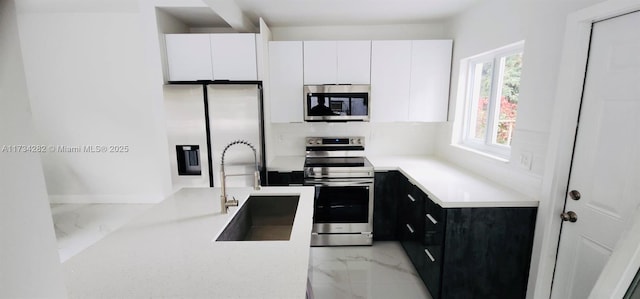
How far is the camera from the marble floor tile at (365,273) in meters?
2.20

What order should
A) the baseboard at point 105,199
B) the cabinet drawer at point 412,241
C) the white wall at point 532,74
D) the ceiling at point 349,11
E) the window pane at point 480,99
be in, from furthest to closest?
the baseboard at point 105,199 < the window pane at point 480,99 < the ceiling at point 349,11 < the cabinet drawer at point 412,241 < the white wall at point 532,74

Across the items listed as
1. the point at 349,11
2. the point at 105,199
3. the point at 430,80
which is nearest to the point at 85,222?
the point at 105,199

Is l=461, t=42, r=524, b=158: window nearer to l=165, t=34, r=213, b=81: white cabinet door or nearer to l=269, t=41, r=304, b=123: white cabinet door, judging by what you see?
l=269, t=41, r=304, b=123: white cabinet door

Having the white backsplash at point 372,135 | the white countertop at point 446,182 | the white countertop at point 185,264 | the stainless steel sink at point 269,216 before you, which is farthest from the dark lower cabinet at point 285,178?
the white countertop at point 185,264

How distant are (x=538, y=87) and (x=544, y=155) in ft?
1.49

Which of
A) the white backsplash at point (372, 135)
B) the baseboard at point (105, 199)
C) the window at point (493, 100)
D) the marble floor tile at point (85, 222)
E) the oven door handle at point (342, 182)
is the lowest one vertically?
the marble floor tile at point (85, 222)

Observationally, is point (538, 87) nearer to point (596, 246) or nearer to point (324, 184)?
point (596, 246)

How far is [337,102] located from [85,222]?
3.47 m

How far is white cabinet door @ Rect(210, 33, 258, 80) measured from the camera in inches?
106

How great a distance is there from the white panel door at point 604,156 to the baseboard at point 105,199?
4.42 m

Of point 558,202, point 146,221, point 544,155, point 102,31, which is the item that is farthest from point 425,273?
point 102,31

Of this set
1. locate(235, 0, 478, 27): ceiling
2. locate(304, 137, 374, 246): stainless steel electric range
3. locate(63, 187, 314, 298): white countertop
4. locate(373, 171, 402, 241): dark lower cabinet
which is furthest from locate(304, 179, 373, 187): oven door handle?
locate(235, 0, 478, 27): ceiling

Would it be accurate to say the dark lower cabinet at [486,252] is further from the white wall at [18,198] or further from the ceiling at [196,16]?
the ceiling at [196,16]

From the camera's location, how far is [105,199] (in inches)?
154
